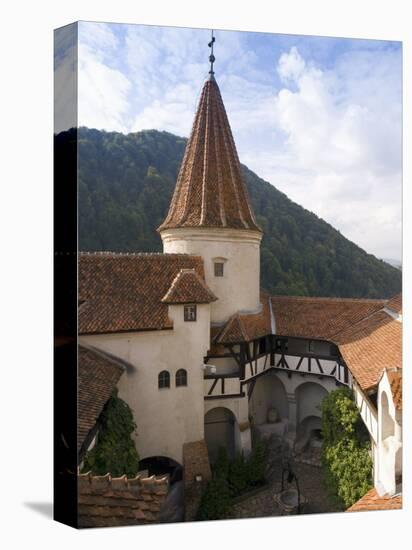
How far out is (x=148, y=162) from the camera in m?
8.59

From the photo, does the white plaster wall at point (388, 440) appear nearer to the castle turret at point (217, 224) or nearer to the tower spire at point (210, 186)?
the castle turret at point (217, 224)

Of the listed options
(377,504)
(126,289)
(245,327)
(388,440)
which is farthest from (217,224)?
(377,504)

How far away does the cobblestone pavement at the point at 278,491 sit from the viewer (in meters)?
8.45

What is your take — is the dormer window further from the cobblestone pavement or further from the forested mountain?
the cobblestone pavement

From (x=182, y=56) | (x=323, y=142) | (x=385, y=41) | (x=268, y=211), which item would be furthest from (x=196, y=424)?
(x=385, y=41)

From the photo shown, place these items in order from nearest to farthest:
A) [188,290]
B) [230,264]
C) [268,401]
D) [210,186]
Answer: [188,290], [268,401], [210,186], [230,264]

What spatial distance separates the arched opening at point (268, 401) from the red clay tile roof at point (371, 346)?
1.51 metres

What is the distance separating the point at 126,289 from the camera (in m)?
8.90

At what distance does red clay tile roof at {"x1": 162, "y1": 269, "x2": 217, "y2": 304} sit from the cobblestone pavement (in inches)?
126

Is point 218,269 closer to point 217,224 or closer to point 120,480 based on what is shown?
point 217,224

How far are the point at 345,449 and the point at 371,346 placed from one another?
80.3 inches

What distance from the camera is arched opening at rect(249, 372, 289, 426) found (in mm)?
9664

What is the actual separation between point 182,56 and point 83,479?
6565mm

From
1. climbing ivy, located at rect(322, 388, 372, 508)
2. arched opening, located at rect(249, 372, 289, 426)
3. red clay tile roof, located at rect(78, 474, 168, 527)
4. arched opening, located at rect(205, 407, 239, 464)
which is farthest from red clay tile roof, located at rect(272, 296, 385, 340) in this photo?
red clay tile roof, located at rect(78, 474, 168, 527)
